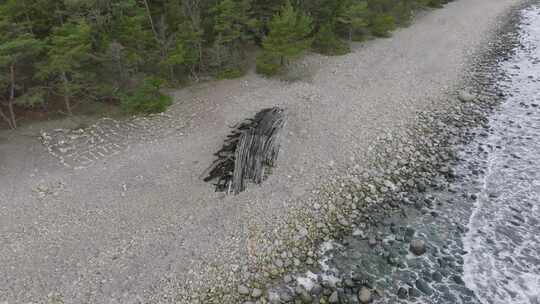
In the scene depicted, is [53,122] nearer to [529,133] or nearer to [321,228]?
[321,228]

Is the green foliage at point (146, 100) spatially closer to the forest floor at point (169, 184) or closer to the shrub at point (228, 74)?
the forest floor at point (169, 184)

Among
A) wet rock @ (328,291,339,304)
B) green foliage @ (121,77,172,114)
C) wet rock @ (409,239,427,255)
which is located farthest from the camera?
green foliage @ (121,77,172,114)

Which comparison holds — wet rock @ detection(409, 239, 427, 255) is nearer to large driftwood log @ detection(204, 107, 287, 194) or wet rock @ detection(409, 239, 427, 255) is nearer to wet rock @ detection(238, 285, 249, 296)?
wet rock @ detection(238, 285, 249, 296)

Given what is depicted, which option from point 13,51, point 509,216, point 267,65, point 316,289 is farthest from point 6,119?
point 509,216

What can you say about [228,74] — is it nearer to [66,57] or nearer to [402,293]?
[66,57]

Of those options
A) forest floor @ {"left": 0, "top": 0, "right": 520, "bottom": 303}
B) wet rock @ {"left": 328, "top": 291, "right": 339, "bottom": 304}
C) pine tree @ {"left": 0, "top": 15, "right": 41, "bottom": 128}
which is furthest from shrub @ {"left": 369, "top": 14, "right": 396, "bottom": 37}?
wet rock @ {"left": 328, "top": 291, "right": 339, "bottom": 304}

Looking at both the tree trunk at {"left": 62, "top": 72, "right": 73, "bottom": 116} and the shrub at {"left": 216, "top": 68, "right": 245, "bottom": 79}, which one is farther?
the shrub at {"left": 216, "top": 68, "right": 245, "bottom": 79}
